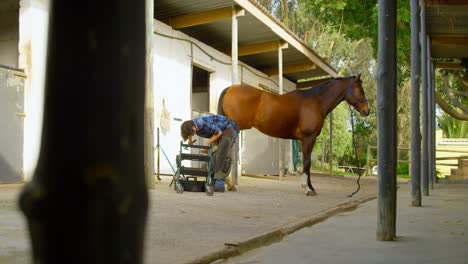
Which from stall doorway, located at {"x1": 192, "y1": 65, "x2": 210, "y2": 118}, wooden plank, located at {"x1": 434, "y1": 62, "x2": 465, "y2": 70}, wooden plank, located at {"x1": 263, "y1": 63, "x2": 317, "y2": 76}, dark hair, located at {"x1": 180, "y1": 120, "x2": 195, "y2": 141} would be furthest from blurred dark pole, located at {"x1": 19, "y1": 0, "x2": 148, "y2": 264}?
wooden plank, located at {"x1": 263, "y1": 63, "x2": 317, "y2": 76}

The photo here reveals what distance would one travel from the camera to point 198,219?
20.8 ft

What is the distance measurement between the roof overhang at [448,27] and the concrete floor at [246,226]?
145 inches

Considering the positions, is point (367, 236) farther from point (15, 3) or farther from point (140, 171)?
point (15, 3)

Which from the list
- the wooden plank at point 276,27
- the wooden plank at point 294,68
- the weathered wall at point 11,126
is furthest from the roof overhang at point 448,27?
the weathered wall at point 11,126

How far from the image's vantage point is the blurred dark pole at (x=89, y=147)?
91 centimetres

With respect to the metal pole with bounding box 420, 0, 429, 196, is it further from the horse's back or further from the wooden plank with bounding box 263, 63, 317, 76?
the wooden plank with bounding box 263, 63, 317, 76

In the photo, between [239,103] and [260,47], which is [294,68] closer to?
[260,47]

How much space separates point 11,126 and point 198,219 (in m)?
4.48

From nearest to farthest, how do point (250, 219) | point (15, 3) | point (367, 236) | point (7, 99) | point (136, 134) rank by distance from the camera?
point (136, 134) < point (367, 236) < point (250, 219) < point (7, 99) < point (15, 3)

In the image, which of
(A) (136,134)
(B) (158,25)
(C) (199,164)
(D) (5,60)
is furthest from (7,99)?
(A) (136,134)

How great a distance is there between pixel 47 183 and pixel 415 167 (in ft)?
26.9

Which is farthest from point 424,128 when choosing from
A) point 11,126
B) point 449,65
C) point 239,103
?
point 449,65

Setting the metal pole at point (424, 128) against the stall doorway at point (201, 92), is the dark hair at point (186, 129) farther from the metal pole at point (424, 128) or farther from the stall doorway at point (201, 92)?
the stall doorway at point (201, 92)

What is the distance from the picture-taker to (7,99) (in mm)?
9414
